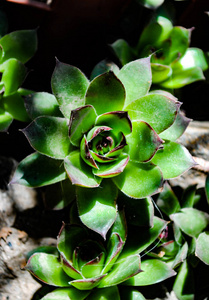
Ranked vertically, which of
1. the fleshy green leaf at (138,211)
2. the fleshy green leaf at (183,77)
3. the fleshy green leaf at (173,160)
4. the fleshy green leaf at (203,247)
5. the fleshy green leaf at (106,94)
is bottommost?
the fleshy green leaf at (203,247)

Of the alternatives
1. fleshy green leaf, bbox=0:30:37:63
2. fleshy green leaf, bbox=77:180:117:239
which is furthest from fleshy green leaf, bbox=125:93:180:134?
fleshy green leaf, bbox=0:30:37:63

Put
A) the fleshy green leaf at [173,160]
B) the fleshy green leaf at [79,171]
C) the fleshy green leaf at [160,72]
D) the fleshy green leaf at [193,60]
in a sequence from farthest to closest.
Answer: the fleshy green leaf at [193,60] < the fleshy green leaf at [160,72] < the fleshy green leaf at [173,160] < the fleshy green leaf at [79,171]

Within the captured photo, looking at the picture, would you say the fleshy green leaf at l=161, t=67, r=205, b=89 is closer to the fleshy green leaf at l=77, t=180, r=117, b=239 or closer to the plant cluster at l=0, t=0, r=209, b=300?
the plant cluster at l=0, t=0, r=209, b=300

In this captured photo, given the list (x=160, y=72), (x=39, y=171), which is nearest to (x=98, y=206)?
(x=39, y=171)

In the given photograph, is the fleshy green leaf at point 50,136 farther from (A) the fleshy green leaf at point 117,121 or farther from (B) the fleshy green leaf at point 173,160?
(B) the fleshy green leaf at point 173,160

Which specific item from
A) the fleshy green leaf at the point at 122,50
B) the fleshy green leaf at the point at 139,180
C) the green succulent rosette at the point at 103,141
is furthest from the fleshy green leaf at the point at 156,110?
the fleshy green leaf at the point at 122,50

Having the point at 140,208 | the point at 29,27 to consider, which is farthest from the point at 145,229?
the point at 29,27
